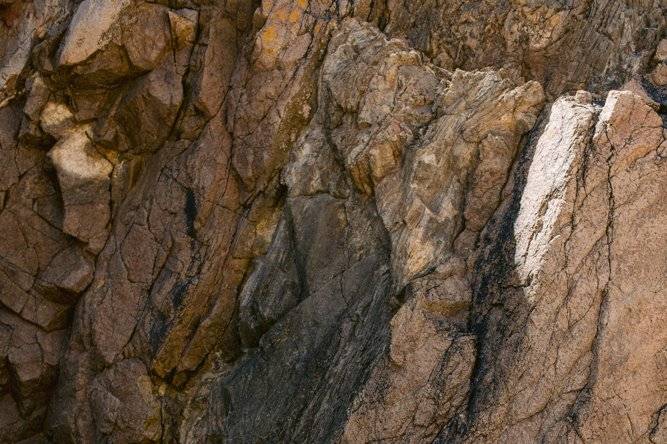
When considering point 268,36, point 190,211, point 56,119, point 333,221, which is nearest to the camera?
point 333,221

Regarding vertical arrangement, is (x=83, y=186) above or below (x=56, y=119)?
below

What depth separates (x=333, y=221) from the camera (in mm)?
14109

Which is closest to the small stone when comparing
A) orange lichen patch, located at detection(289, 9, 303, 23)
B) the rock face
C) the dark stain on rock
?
the rock face

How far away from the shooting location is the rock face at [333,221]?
1044cm

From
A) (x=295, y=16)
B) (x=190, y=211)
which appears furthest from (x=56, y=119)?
(x=295, y=16)

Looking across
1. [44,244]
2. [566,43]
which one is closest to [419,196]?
[566,43]

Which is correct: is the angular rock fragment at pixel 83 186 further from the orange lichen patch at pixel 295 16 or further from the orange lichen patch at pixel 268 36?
the orange lichen patch at pixel 295 16

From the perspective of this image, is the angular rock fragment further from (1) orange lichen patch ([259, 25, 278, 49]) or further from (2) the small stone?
A: (1) orange lichen patch ([259, 25, 278, 49])

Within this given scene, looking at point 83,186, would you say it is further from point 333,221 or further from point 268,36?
point 333,221

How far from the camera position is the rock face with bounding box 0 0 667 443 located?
10.4 metres

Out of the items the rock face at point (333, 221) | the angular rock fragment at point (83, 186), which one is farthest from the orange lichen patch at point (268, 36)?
the angular rock fragment at point (83, 186)

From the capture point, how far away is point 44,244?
55.5ft

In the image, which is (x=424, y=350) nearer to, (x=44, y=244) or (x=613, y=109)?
(x=613, y=109)

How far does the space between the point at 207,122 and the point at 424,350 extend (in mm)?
7419
